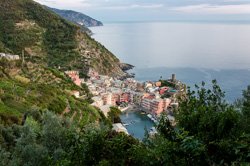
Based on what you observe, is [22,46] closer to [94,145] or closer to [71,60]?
[71,60]

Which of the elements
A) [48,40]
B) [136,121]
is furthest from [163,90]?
[48,40]

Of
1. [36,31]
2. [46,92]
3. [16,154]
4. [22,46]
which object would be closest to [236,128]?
[16,154]

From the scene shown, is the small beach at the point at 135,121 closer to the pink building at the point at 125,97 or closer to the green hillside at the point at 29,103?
the pink building at the point at 125,97

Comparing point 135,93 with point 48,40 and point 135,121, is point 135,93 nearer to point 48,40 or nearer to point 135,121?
point 135,121

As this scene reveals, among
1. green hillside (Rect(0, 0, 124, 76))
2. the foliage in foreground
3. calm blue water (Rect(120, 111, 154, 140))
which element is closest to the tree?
the foliage in foreground

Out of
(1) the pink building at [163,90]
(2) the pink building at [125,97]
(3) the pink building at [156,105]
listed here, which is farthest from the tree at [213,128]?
(1) the pink building at [163,90]

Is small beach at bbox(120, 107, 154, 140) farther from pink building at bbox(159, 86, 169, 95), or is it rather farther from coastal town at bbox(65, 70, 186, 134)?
pink building at bbox(159, 86, 169, 95)
